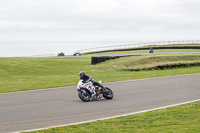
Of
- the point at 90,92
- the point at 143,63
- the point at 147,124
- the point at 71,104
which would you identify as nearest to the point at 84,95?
the point at 90,92

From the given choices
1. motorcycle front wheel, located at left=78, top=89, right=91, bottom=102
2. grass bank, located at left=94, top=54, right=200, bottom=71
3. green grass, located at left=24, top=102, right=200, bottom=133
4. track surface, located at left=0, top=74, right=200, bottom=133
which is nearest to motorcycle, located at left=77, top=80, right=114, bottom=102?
motorcycle front wheel, located at left=78, top=89, right=91, bottom=102

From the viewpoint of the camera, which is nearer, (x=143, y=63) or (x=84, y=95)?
(x=84, y=95)

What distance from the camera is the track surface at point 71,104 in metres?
9.86

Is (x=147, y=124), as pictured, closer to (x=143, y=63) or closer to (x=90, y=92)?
(x=90, y=92)

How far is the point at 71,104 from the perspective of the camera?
42.1ft

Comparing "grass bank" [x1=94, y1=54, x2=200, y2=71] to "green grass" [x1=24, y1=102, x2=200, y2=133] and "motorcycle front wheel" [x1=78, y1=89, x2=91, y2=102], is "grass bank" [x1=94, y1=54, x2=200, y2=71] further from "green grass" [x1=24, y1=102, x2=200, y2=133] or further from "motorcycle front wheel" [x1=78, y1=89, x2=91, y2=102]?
"green grass" [x1=24, y1=102, x2=200, y2=133]

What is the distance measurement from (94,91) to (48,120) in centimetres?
426

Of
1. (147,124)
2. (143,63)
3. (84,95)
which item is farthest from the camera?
(143,63)

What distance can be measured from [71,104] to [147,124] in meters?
4.80

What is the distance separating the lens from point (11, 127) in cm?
891

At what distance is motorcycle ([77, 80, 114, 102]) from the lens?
13.5 m

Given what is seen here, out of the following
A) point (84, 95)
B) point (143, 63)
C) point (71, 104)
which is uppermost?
point (143, 63)

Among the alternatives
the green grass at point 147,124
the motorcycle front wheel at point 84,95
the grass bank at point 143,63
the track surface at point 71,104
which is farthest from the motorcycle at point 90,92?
the grass bank at point 143,63

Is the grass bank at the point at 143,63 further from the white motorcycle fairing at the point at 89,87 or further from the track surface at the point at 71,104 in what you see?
the white motorcycle fairing at the point at 89,87
